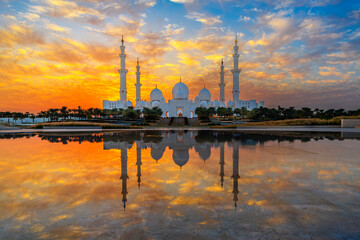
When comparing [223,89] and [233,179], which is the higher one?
[223,89]

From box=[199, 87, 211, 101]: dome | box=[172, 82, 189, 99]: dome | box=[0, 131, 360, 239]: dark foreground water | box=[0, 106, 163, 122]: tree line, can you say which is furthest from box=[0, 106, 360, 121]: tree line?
box=[0, 131, 360, 239]: dark foreground water

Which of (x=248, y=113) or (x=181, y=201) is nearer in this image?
(x=181, y=201)

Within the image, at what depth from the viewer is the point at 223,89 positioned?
85375 mm

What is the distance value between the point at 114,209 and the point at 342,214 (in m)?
4.01

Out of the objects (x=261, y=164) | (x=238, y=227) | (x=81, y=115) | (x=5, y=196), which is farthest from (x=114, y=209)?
(x=81, y=115)

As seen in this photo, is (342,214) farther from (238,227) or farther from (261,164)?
(261,164)

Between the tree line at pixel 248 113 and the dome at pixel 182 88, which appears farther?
the dome at pixel 182 88

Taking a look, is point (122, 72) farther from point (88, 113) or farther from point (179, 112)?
point (179, 112)

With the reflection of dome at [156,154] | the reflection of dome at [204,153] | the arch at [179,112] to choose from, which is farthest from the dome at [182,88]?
the reflection of dome at [156,154]

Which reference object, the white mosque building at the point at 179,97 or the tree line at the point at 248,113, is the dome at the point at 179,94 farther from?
the tree line at the point at 248,113

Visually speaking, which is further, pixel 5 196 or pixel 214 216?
pixel 5 196

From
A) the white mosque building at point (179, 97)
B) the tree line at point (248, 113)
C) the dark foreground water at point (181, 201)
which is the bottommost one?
the dark foreground water at point (181, 201)

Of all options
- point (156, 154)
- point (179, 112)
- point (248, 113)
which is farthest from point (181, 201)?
point (179, 112)

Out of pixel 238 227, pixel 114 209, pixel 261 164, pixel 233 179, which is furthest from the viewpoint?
pixel 261 164
